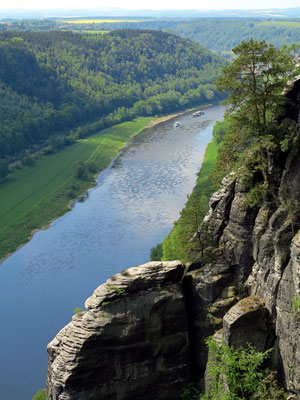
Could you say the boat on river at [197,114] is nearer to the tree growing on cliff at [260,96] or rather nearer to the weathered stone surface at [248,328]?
the tree growing on cliff at [260,96]

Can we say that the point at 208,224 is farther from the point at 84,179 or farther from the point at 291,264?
the point at 84,179

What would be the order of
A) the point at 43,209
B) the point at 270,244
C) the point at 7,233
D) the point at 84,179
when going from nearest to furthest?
the point at 270,244
the point at 7,233
the point at 43,209
the point at 84,179

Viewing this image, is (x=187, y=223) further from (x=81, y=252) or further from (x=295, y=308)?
(x=81, y=252)

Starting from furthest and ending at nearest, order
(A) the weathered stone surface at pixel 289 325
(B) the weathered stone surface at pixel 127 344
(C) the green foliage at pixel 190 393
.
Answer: (C) the green foliage at pixel 190 393 < (B) the weathered stone surface at pixel 127 344 < (A) the weathered stone surface at pixel 289 325

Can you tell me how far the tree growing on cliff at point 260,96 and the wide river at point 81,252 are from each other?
33.1 m

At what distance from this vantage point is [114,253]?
78.6m

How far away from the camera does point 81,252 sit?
80125 millimetres

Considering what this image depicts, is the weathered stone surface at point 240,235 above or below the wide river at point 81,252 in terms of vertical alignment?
above

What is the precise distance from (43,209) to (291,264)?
74630 millimetres

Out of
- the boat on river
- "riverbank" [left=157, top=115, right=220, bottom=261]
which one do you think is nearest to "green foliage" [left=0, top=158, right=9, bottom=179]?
"riverbank" [left=157, top=115, right=220, bottom=261]

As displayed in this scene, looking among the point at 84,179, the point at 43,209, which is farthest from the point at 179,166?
the point at 43,209

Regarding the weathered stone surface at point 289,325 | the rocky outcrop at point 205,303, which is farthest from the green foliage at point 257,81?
the rocky outcrop at point 205,303

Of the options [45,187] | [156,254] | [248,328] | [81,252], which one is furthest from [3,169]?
[248,328]

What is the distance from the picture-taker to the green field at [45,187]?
91062 mm
